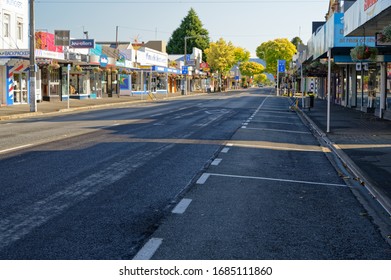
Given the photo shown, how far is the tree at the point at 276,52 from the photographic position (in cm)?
12975

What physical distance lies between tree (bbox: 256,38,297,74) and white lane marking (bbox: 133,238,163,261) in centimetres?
12576

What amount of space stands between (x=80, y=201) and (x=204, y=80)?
420 ft

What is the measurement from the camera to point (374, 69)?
3266 centimetres

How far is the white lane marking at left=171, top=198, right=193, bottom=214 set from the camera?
7.43m

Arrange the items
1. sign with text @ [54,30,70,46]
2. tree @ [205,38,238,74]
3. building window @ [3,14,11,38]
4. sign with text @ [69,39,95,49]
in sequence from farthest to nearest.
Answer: tree @ [205,38,238,74], sign with text @ [69,39,95,49], sign with text @ [54,30,70,46], building window @ [3,14,11,38]

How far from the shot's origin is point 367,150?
14852 millimetres

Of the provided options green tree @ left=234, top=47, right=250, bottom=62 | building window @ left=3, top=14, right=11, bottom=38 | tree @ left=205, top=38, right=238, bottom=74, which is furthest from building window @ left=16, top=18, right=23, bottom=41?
green tree @ left=234, top=47, right=250, bottom=62

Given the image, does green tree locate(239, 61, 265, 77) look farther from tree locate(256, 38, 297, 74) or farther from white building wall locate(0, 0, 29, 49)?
white building wall locate(0, 0, 29, 49)

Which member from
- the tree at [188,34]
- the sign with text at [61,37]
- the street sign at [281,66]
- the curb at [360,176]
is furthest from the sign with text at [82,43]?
the tree at [188,34]

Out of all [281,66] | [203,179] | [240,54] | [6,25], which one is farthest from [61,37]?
[240,54]

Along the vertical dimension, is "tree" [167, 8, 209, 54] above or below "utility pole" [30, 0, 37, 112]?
above

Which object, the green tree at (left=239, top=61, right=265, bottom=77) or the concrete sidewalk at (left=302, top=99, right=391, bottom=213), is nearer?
the concrete sidewalk at (left=302, top=99, right=391, bottom=213)

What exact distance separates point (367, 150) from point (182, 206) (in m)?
8.54
